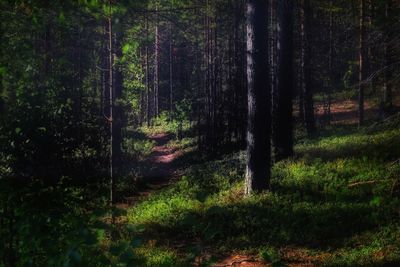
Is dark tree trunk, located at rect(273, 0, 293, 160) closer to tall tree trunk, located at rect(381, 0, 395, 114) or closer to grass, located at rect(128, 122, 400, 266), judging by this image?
grass, located at rect(128, 122, 400, 266)

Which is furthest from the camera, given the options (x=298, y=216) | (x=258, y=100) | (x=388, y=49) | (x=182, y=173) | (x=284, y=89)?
(x=182, y=173)

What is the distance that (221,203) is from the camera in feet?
39.4

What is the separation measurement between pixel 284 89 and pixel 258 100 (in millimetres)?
4901

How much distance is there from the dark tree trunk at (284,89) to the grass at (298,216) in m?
1.00

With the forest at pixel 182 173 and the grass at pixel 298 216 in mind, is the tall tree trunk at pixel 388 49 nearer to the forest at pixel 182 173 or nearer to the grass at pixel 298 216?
the forest at pixel 182 173

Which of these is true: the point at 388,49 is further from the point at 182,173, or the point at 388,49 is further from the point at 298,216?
the point at 182,173

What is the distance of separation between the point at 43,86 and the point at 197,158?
944 cm

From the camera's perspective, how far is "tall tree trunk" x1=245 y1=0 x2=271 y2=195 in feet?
39.7

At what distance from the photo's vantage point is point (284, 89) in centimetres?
1698

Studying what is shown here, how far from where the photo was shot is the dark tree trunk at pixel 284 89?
52.9 feet

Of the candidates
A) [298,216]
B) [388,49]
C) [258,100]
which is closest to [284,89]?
[258,100]

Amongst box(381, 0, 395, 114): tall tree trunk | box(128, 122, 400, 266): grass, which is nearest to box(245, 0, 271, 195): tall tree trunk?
box(128, 122, 400, 266): grass

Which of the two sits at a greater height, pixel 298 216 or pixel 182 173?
pixel 298 216

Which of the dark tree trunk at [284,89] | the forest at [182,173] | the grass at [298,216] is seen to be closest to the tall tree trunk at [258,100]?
the forest at [182,173]
